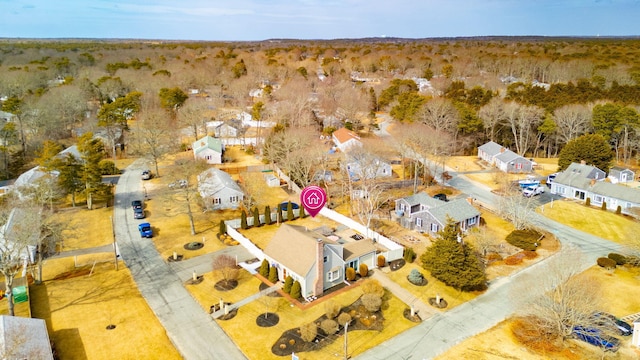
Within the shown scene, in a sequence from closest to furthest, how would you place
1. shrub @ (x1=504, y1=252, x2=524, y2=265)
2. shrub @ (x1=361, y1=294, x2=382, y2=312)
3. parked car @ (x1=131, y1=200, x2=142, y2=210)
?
shrub @ (x1=361, y1=294, x2=382, y2=312) < shrub @ (x1=504, y1=252, x2=524, y2=265) < parked car @ (x1=131, y1=200, x2=142, y2=210)

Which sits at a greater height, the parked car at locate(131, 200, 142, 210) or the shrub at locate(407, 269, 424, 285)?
the parked car at locate(131, 200, 142, 210)

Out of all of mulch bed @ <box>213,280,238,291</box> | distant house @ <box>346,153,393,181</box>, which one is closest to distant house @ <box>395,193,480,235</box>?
distant house @ <box>346,153,393,181</box>

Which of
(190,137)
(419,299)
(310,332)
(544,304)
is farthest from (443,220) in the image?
(190,137)

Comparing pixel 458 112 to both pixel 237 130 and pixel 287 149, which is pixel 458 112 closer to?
pixel 287 149

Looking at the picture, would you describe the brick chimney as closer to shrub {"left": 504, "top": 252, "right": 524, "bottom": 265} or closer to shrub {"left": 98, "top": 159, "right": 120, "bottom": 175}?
shrub {"left": 504, "top": 252, "right": 524, "bottom": 265}

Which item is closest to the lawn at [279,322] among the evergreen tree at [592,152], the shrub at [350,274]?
the shrub at [350,274]

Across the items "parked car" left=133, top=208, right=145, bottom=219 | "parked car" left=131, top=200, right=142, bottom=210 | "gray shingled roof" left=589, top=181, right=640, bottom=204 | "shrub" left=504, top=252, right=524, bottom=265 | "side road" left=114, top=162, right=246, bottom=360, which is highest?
"gray shingled roof" left=589, top=181, right=640, bottom=204
